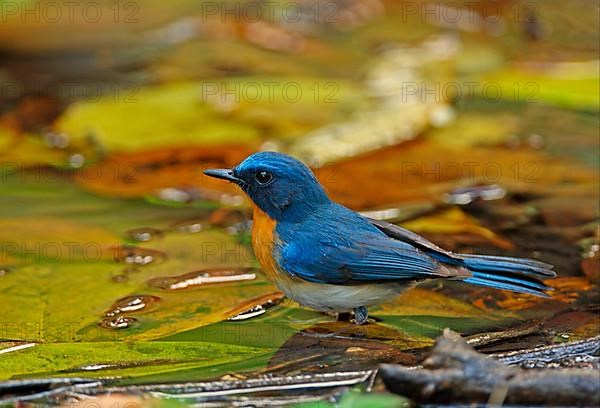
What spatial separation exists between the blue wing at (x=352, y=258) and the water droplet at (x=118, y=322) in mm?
723

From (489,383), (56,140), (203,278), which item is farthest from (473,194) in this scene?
(489,383)

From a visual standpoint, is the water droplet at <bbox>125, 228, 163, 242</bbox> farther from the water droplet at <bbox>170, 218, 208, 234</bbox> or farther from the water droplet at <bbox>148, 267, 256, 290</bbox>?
the water droplet at <bbox>148, 267, 256, 290</bbox>

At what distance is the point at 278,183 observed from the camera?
16.0 ft

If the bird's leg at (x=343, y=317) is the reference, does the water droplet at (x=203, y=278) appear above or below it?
above

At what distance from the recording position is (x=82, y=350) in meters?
4.33

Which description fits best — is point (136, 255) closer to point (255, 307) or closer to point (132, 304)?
point (132, 304)

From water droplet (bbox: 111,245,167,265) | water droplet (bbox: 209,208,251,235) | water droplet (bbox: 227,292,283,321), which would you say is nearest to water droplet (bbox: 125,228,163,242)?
water droplet (bbox: 111,245,167,265)

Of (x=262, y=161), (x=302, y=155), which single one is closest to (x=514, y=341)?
(x=262, y=161)

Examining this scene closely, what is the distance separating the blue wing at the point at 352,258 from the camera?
466 centimetres

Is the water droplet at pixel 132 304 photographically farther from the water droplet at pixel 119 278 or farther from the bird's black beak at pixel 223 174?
the bird's black beak at pixel 223 174

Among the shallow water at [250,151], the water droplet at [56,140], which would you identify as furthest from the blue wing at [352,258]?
the water droplet at [56,140]

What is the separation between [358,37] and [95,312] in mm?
6160

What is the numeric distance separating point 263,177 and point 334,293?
2.04ft

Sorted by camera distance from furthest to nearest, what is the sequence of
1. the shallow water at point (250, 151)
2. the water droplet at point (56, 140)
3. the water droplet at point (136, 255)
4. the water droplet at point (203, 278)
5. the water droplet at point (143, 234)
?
1. the water droplet at point (56, 140)
2. the water droplet at point (143, 234)
3. the water droplet at point (136, 255)
4. the water droplet at point (203, 278)
5. the shallow water at point (250, 151)
